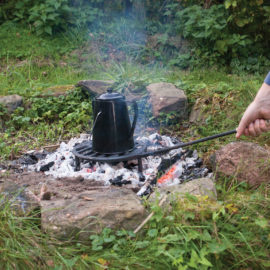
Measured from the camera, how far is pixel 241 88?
3.80 m

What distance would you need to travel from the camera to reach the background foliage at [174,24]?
5434mm

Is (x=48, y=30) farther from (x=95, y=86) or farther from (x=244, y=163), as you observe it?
(x=244, y=163)

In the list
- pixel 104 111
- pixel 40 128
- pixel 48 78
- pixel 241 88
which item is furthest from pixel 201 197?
pixel 48 78

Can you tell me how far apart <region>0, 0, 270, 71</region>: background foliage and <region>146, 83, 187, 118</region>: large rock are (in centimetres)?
187

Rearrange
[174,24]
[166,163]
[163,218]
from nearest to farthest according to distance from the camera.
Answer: [163,218] → [166,163] → [174,24]

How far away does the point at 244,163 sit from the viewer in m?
2.51

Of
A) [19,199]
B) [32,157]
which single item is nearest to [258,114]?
[19,199]

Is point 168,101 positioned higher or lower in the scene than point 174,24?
lower

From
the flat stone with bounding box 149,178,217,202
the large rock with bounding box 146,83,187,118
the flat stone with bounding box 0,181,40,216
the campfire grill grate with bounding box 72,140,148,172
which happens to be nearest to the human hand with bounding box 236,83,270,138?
the flat stone with bounding box 149,178,217,202

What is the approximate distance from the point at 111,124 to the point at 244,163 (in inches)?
41.7

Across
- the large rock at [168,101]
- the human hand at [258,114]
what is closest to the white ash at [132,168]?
the large rock at [168,101]

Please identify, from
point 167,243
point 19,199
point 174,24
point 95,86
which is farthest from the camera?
point 174,24

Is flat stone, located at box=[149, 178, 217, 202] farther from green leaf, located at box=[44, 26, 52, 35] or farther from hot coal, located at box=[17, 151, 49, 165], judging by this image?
green leaf, located at box=[44, 26, 52, 35]

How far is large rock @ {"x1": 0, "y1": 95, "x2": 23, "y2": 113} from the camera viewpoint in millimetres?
4250
